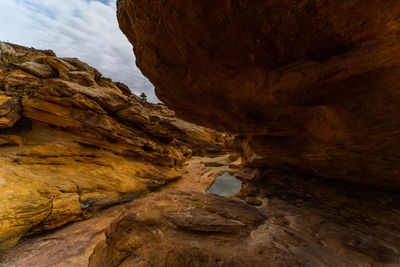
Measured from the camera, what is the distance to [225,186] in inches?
546

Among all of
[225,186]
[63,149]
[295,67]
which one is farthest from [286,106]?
[63,149]

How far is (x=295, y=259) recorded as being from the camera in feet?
10.7

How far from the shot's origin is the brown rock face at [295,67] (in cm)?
261

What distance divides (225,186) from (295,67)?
501 inches

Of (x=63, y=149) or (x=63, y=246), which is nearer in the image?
(x=63, y=246)

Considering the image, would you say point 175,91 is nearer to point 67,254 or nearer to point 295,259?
point 295,259

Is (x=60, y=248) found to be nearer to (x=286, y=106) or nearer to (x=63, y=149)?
(x=63, y=149)

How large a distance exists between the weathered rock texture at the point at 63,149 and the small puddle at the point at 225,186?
518cm

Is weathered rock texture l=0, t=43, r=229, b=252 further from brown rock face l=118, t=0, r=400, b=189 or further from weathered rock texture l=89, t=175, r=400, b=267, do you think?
brown rock face l=118, t=0, r=400, b=189

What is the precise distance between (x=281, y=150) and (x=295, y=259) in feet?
17.6

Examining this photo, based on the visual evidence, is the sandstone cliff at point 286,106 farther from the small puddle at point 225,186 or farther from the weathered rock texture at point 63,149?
the small puddle at point 225,186

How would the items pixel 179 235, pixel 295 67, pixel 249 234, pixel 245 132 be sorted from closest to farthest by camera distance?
pixel 295 67 < pixel 179 235 < pixel 249 234 < pixel 245 132

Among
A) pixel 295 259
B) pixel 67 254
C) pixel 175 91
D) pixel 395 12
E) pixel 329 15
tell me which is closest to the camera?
pixel 395 12

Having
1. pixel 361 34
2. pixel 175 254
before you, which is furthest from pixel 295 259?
pixel 361 34
